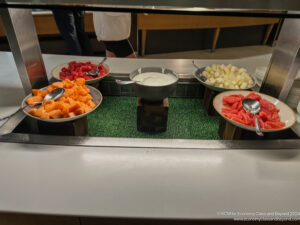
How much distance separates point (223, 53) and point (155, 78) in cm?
399

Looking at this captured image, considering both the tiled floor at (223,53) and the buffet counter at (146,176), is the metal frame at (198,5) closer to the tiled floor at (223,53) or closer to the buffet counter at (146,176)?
the buffet counter at (146,176)

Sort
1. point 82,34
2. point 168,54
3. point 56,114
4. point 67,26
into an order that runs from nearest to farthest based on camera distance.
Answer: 1. point 56,114
2. point 67,26
3. point 82,34
4. point 168,54

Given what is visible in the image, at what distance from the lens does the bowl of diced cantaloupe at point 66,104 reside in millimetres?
770

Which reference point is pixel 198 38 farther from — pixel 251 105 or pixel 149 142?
pixel 149 142

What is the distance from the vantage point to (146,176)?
27.6 inches

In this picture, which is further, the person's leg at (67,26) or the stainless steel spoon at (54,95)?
the person's leg at (67,26)

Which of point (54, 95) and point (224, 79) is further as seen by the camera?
point (224, 79)

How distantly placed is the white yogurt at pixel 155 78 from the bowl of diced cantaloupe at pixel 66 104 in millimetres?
192

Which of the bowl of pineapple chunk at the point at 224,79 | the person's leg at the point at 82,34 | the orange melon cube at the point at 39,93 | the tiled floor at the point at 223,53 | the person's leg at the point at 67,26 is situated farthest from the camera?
the tiled floor at the point at 223,53

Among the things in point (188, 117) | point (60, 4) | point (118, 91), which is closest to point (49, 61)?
point (118, 91)

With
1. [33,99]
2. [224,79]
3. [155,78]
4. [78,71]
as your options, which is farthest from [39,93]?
[224,79]

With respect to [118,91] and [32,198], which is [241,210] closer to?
[32,198]

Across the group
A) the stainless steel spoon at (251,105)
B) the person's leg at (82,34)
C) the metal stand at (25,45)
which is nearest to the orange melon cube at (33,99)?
the metal stand at (25,45)

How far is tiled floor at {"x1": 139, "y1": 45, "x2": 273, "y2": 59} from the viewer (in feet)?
13.7
